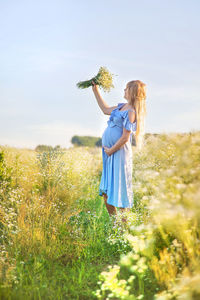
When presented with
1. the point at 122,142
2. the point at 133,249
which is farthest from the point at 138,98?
the point at 133,249

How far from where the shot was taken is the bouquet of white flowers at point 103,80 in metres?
5.39

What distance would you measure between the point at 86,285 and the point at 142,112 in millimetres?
2456

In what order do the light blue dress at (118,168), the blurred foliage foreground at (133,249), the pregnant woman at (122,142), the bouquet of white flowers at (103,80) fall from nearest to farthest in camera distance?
the blurred foliage foreground at (133,249)
the pregnant woman at (122,142)
the light blue dress at (118,168)
the bouquet of white flowers at (103,80)

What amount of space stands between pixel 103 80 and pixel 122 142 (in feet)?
4.93

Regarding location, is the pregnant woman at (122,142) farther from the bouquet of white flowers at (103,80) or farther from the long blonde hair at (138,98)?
the bouquet of white flowers at (103,80)

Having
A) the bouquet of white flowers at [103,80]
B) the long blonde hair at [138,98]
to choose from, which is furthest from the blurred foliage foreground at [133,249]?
the bouquet of white flowers at [103,80]

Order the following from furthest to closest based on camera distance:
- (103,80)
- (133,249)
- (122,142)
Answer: (103,80) → (122,142) → (133,249)

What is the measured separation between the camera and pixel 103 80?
17.7 ft

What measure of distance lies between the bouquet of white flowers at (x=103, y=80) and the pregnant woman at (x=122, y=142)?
2.44ft

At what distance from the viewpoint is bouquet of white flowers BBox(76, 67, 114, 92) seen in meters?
5.39

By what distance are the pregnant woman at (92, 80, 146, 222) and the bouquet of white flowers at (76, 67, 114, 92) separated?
2.44 feet

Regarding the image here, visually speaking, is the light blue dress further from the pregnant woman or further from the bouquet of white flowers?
the bouquet of white flowers

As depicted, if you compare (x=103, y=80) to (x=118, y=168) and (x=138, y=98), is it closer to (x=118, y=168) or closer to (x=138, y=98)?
(x=138, y=98)

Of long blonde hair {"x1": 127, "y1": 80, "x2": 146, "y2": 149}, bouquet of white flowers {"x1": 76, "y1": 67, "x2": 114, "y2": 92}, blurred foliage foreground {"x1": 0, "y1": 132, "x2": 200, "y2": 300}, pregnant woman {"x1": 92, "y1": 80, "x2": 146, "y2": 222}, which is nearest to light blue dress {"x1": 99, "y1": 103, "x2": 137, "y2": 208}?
pregnant woman {"x1": 92, "y1": 80, "x2": 146, "y2": 222}
